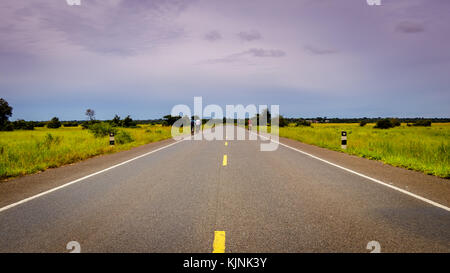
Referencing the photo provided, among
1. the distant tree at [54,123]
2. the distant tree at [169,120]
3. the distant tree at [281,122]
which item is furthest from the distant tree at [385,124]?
the distant tree at [54,123]

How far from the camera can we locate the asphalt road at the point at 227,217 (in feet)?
10.9

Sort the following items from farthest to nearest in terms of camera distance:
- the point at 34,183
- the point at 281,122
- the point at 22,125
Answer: the point at 281,122
the point at 22,125
the point at 34,183

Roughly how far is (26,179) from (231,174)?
577 cm

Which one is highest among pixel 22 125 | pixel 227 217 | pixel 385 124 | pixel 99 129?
pixel 22 125

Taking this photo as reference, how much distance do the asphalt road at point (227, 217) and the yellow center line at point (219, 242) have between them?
Result: 0.05m

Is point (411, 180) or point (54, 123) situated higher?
point (54, 123)

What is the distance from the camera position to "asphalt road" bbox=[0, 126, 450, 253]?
331 cm

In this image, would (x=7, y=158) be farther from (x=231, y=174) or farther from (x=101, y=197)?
(x=231, y=174)

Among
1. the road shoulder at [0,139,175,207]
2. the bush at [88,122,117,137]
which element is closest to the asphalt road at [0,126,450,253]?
the road shoulder at [0,139,175,207]

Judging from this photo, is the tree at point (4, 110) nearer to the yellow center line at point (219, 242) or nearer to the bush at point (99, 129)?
the bush at point (99, 129)

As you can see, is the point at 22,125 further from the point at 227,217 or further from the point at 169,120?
the point at 227,217

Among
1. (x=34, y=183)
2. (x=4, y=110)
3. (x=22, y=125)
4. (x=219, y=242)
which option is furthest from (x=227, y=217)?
(x=4, y=110)

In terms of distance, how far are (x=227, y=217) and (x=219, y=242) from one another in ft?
3.10

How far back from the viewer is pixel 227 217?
14.1ft
